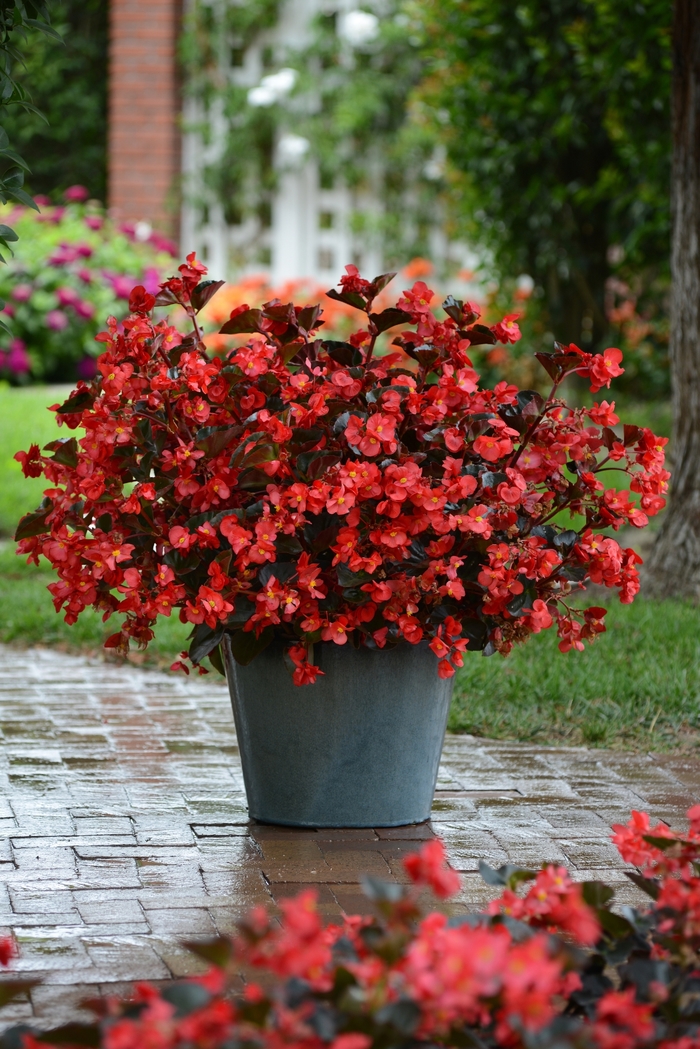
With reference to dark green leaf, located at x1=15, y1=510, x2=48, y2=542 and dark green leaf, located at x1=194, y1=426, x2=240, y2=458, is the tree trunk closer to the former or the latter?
dark green leaf, located at x1=194, y1=426, x2=240, y2=458

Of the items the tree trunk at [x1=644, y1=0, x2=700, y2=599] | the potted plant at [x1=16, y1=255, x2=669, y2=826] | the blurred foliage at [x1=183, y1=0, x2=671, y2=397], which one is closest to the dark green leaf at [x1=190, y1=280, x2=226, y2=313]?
the potted plant at [x1=16, y1=255, x2=669, y2=826]

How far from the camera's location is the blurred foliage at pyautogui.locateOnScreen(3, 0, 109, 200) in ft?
47.3

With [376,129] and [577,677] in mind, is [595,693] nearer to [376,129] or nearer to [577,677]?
[577,677]

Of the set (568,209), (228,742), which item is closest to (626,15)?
(568,209)

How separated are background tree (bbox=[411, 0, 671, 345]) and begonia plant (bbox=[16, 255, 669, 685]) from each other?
4.72 metres

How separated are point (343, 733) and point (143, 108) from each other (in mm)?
10459

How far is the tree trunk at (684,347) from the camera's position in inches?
220

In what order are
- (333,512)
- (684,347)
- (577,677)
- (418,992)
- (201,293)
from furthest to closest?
(684,347)
(577,677)
(201,293)
(333,512)
(418,992)

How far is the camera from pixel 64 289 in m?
10.8

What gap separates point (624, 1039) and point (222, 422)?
1913mm

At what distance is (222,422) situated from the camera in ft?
10.3

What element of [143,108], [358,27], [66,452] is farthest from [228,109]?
[66,452]

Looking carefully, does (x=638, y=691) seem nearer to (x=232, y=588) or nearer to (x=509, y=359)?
(x=232, y=588)

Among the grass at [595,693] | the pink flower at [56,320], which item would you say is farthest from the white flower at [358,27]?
the grass at [595,693]
